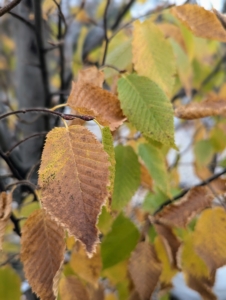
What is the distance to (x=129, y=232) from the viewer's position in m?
0.59

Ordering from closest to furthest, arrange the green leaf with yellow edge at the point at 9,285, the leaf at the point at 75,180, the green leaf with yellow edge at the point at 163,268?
the leaf at the point at 75,180 < the green leaf with yellow edge at the point at 9,285 < the green leaf with yellow edge at the point at 163,268

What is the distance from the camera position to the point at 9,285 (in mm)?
499

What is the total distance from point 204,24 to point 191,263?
39 cm

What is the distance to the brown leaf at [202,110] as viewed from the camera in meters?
0.42

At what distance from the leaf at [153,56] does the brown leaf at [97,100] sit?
108mm

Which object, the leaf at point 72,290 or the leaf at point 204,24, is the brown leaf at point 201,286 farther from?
the leaf at point 204,24

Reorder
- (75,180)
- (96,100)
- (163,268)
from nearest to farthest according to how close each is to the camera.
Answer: (75,180) < (96,100) < (163,268)

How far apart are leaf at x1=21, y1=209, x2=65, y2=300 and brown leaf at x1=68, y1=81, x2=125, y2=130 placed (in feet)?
0.44

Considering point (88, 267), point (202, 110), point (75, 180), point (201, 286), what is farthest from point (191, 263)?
point (75, 180)

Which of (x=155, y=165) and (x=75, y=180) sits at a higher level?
(x=75, y=180)

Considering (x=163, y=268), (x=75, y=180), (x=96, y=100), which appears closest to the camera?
(x=75, y=180)

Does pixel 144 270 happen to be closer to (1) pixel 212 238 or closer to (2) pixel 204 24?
(1) pixel 212 238

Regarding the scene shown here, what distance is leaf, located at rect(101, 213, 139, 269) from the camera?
581 millimetres

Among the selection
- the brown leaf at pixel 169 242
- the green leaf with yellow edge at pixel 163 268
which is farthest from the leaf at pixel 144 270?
the green leaf with yellow edge at pixel 163 268
